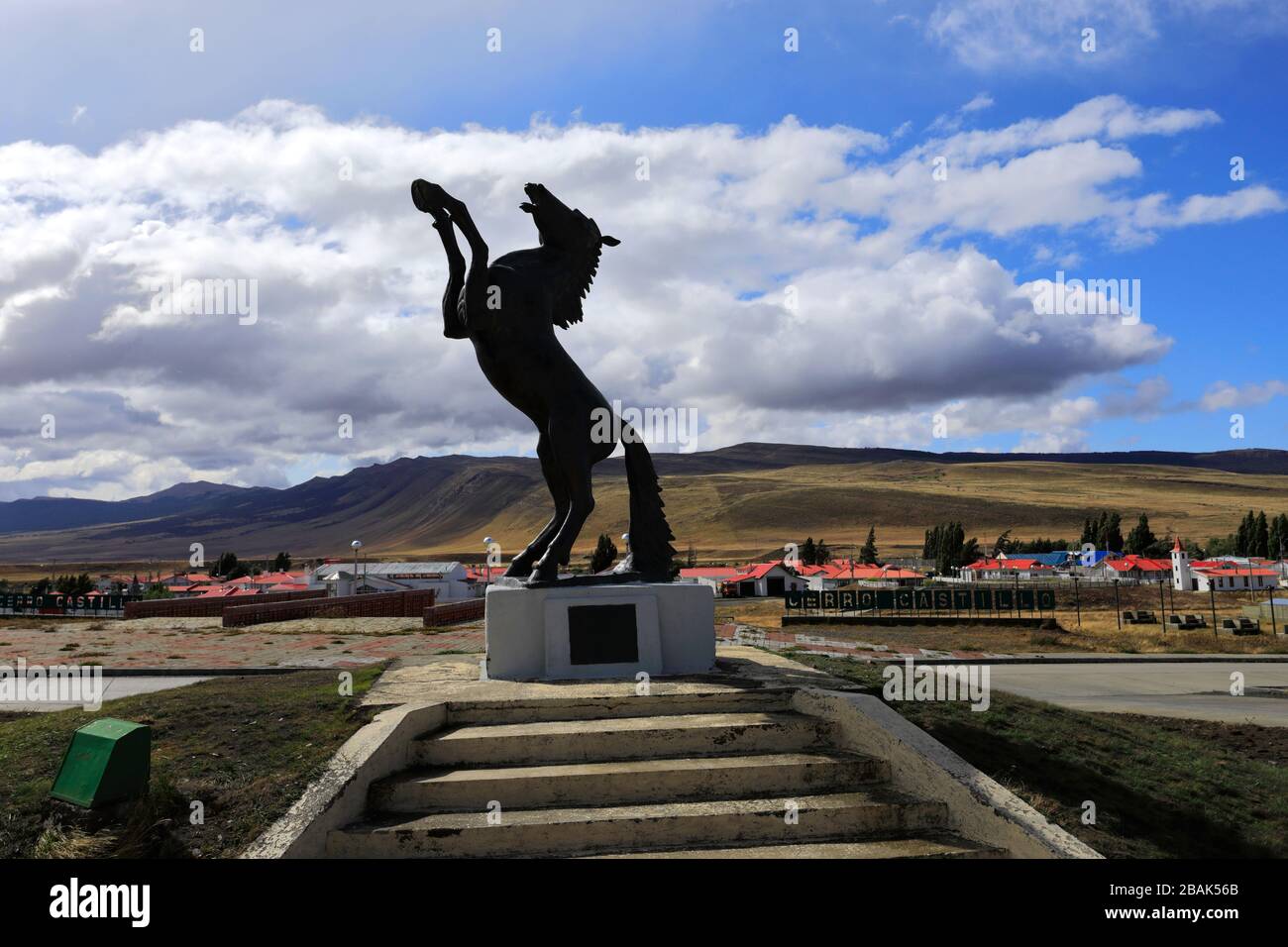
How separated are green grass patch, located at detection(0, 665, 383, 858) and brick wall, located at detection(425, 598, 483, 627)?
50.5ft

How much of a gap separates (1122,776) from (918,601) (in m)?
32.3

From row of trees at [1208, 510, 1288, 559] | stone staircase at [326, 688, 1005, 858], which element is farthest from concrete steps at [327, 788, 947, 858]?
row of trees at [1208, 510, 1288, 559]

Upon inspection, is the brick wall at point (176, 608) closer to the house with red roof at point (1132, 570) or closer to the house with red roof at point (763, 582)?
the house with red roof at point (763, 582)

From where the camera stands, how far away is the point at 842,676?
801 cm

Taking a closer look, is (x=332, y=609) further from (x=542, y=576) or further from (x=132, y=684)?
(x=542, y=576)

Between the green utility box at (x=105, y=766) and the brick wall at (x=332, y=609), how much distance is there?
786 inches

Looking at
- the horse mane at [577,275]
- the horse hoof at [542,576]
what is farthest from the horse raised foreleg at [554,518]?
the horse mane at [577,275]

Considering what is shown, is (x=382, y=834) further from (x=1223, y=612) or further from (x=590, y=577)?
(x=1223, y=612)

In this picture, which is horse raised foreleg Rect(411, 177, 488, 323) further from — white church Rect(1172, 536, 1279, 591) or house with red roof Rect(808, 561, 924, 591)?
white church Rect(1172, 536, 1279, 591)

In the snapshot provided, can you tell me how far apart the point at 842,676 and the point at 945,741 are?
196 centimetres

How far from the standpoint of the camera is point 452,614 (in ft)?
80.1

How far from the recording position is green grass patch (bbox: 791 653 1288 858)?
17.5 feet
